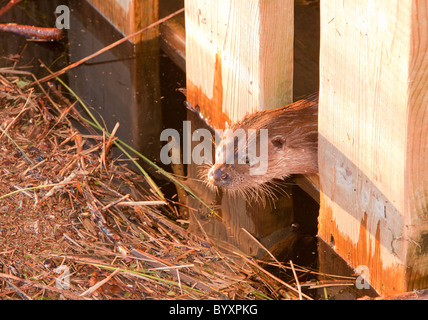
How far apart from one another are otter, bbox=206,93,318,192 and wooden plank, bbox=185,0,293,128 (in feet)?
0.54

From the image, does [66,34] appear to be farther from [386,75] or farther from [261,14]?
[386,75]

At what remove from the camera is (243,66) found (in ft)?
13.3

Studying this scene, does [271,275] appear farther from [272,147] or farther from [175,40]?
[175,40]

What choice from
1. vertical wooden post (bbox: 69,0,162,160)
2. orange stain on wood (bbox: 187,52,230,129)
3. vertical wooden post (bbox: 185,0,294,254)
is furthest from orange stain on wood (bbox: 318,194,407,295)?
vertical wooden post (bbox: 69,0,162,160)

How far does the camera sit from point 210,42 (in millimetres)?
4355

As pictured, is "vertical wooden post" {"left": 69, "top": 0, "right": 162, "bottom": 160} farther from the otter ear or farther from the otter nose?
the otter ear

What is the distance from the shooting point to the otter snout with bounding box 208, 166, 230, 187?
3842mm

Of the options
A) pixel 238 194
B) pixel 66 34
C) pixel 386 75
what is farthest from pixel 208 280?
pixel 66 34

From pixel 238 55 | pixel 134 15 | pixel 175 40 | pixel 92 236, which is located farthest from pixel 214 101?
pixel 92 236

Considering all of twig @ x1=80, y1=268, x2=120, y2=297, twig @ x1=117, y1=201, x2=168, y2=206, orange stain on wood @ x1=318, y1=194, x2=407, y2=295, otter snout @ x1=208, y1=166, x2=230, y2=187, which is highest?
otter snout @ x1=208, y1=166, x2=230, y2=187

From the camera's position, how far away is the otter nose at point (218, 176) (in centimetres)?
384

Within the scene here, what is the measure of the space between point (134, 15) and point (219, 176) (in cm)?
183

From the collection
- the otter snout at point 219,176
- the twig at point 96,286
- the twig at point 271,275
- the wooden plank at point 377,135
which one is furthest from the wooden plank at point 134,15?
the twig at point 96,286

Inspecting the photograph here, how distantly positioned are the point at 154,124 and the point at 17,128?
793 mm
